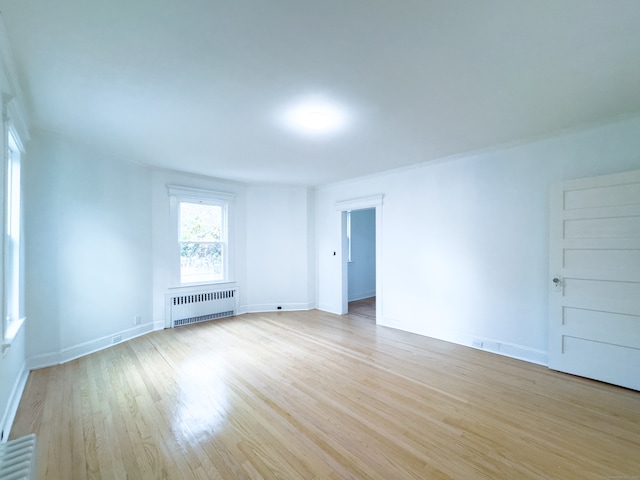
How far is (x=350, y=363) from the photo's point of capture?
3.25m

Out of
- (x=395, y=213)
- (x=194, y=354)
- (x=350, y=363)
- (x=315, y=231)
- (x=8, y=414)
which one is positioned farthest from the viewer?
(x=315, y=231)

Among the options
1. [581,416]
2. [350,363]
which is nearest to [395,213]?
[350,363]

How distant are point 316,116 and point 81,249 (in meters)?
3.38

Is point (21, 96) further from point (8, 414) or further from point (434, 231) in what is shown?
point (434, 231)

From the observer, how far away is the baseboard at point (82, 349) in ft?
10.2

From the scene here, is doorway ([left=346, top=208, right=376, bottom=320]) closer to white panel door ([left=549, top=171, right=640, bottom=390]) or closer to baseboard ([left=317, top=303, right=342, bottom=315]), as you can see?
baseboard ([left=317, top=303, right=342, bottom=315])

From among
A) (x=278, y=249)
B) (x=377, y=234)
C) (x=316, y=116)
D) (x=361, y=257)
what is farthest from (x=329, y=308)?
(x=316, y=116)

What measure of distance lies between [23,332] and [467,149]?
5562 millimetres

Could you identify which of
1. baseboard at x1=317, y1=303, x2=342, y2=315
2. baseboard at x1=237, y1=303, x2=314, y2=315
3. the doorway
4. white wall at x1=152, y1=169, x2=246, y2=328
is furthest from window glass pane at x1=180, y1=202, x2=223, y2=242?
the doorway

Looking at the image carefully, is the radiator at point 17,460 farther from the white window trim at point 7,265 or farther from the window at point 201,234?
the window at point 201,234

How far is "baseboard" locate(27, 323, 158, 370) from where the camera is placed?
3097 millimetres

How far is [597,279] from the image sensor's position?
2814mm

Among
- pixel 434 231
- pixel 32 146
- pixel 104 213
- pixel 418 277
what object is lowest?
pixel 418 277

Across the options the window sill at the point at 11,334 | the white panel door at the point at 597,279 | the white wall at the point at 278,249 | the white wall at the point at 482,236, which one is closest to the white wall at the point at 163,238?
the white wall at the point at 278,249
